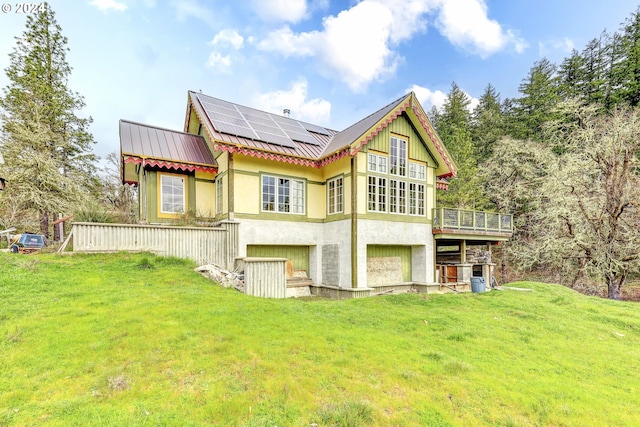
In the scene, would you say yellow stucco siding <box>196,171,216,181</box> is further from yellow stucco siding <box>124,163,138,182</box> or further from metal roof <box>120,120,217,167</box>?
yellow stucco siding <box>124,163,138,182</box>

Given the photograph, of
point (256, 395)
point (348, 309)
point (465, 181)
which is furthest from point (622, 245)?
point (256, 395)

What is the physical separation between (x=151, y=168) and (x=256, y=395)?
10.9m

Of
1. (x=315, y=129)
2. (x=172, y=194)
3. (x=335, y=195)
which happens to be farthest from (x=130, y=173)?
(x=335, y=195)

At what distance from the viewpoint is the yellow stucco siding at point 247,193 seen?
11852 millimetres

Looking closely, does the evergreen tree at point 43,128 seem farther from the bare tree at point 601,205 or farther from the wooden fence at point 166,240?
the bare tree at point 601,205

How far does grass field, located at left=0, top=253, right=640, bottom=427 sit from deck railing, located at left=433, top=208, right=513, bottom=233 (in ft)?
22.8

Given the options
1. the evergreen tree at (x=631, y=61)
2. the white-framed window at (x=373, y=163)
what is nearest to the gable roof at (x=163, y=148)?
the white-framed window at (x=373, y=163)

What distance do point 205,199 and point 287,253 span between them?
14.5 ft

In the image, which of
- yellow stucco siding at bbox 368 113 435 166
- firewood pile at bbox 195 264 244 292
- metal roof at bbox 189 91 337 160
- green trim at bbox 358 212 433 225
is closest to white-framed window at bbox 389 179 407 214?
green trim at bbox 358 212 433 225

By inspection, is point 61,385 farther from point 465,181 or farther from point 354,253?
point 465,181

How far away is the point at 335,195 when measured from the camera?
44.2 feet

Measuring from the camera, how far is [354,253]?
12.2 m

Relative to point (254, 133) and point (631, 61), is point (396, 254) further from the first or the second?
point (631, 61)

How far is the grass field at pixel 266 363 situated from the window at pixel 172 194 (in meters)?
4.40
